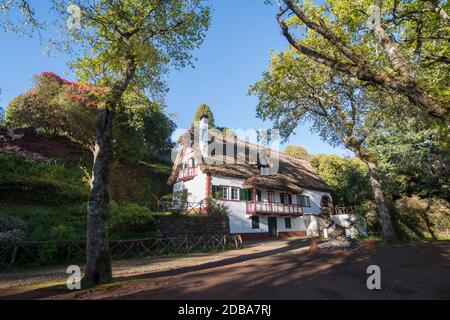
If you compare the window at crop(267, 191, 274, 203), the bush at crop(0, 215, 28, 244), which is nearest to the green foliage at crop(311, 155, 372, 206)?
the window at crop(267, 191, 274, 203)

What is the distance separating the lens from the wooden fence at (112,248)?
11.9 m

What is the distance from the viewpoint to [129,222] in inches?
641

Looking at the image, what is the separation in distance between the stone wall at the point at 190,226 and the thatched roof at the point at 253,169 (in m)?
4.96

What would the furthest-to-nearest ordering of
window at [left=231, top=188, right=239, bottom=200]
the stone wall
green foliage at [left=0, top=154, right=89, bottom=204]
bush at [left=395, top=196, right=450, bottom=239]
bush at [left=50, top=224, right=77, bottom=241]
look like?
window at [left=231, top=188, right=239, bottom=200]
bush at [left=395, top=196, right=450, bottom=239]
the stone wall
green foliage at [left=0, top=154, right=89, bottom=204]
bush at [left=50, top=224, right=77, bottom=241]

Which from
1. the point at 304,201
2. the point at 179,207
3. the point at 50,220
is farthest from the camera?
the point at 304,201

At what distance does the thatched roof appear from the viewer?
81.9 feet

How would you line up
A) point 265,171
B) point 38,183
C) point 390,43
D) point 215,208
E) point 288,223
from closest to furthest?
point 390,43 → point 38,183 → point 215,208 → point 288,223 → point 265,171

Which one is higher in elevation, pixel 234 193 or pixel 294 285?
pixel 234 193

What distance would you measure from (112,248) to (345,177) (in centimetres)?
2408

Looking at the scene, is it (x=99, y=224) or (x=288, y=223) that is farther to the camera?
(x=288, y=223)

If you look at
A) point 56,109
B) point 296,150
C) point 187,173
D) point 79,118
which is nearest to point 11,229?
point 79,118

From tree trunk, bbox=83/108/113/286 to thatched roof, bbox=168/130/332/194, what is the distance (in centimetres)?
1521

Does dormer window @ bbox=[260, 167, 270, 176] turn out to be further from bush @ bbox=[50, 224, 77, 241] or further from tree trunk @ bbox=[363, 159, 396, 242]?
bush @ bbox=[50, 224, 77, 241]

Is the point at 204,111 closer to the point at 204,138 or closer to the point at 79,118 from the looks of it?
the point at 204,138
